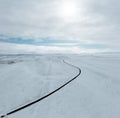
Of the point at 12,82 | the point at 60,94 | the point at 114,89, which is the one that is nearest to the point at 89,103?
the point at 60,94

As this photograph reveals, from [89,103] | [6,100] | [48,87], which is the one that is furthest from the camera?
[48,87]

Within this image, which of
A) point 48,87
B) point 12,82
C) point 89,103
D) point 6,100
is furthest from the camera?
point 12,82

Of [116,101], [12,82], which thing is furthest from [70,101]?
[12,82]

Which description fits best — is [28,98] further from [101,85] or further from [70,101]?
[101,85]

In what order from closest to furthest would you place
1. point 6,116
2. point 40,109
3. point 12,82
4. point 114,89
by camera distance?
1. point 6,116
2. point 40,109
3. point 114,89
4. point 12,82

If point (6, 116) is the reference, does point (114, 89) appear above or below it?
above

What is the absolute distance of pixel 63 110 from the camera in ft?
19.3

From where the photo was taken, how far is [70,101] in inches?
263

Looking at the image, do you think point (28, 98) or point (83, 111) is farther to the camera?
point (28, 98)

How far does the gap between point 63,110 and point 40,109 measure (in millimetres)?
793

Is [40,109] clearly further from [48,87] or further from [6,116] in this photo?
[48,87]

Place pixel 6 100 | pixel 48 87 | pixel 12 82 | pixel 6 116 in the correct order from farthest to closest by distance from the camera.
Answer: pixel 12 82, pixel 48 87, pixel 6 100, pixel 6 116

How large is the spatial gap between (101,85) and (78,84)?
1.16 metres

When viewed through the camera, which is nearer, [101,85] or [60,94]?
[60,94]
